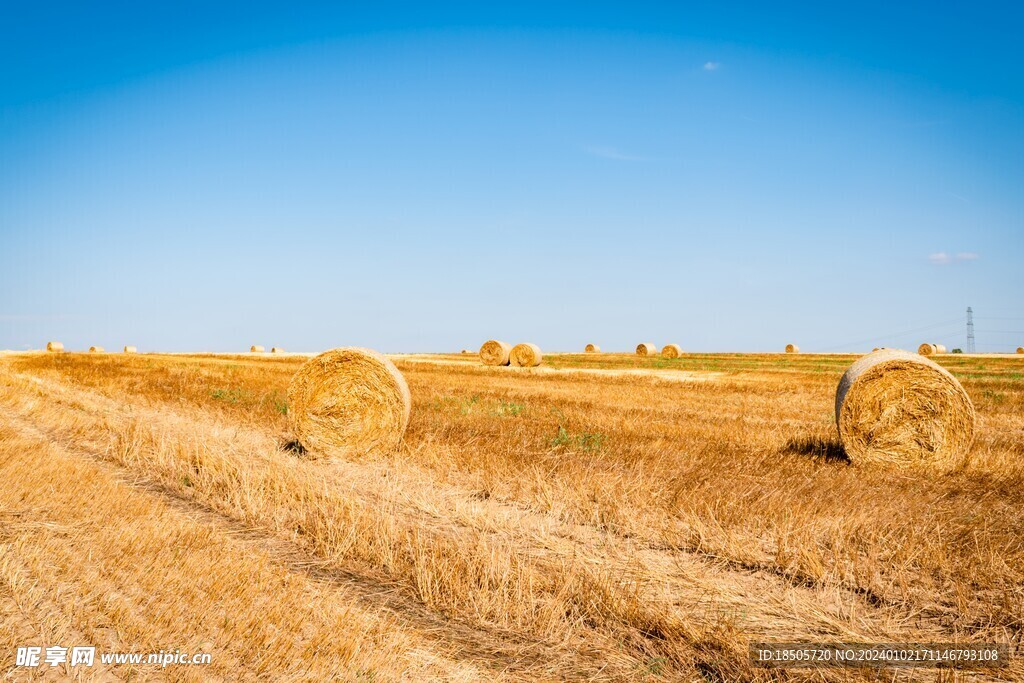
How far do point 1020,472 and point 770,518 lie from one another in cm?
460

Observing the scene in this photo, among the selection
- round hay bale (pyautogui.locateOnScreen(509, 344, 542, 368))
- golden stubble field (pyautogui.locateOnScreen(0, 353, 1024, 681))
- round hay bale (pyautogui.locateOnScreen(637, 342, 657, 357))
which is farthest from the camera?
round hay bale (pyautogui.locateOnScreen(637, 342, 657, 357))

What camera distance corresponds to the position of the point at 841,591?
527 cm

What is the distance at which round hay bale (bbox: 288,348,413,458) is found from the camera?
11.1 metres

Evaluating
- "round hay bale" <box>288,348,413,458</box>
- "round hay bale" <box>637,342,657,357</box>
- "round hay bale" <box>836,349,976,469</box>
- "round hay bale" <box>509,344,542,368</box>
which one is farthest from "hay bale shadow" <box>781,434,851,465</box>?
"round hay bale" <box>637,342,657,357</box>

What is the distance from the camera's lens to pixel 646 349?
4812cm

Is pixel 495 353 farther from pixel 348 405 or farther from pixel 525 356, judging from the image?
pixel 348 405

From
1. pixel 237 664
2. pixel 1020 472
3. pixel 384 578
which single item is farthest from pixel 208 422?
pixel 1020 472

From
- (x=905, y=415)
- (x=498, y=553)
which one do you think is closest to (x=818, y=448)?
(x=905, y=415)

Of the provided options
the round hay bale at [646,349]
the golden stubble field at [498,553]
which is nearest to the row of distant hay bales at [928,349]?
the round hay bale at [646,349]

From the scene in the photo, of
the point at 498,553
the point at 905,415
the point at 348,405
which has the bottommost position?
the point at 498,553

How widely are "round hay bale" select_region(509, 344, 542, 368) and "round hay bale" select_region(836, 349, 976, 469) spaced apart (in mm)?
23760

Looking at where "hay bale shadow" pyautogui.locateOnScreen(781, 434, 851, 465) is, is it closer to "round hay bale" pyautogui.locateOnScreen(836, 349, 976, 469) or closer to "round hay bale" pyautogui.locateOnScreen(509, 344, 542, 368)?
"round hay bale" pyautogui.locateOnScreen(836, 349, 976, 469)

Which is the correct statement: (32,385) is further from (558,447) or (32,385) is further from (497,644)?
(497,644)

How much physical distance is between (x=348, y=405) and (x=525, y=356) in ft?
77.0
